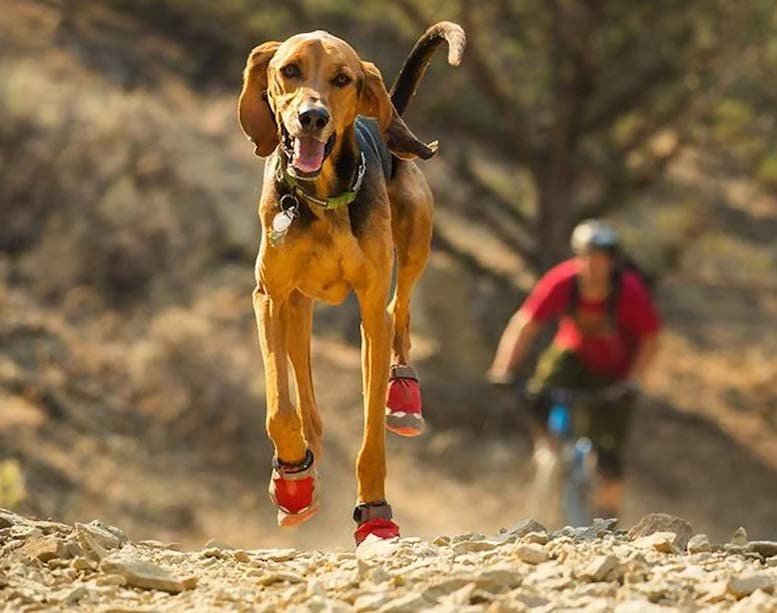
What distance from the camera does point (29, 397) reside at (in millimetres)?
14836

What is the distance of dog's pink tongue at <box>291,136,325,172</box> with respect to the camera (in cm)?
577

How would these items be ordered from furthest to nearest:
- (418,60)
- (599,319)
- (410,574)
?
(599,319)
(418,60)
(410,574)

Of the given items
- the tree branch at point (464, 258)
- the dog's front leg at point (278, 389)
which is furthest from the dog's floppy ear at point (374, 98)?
the tree branch at point (464, 258)

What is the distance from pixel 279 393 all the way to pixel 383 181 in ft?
2.84

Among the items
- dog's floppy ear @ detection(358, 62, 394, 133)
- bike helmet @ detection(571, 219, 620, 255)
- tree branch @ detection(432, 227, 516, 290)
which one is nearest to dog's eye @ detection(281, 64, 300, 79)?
dog's floppy ear @ detection(358, 62, 394, 133)

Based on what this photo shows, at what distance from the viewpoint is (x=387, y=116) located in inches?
247

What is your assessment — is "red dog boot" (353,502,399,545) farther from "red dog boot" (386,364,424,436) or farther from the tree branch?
the tree branch

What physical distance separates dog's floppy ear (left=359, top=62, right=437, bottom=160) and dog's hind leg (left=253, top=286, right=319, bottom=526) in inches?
28.2

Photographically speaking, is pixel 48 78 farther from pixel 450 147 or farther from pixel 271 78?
pixel 271 78

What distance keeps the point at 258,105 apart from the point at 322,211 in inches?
17.0

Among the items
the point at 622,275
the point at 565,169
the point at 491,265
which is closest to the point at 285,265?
the point at 622,275

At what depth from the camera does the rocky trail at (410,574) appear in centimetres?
542

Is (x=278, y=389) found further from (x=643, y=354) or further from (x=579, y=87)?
(x=579, y=87)

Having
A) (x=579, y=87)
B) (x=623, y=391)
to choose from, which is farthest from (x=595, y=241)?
(x=579, y=87)
